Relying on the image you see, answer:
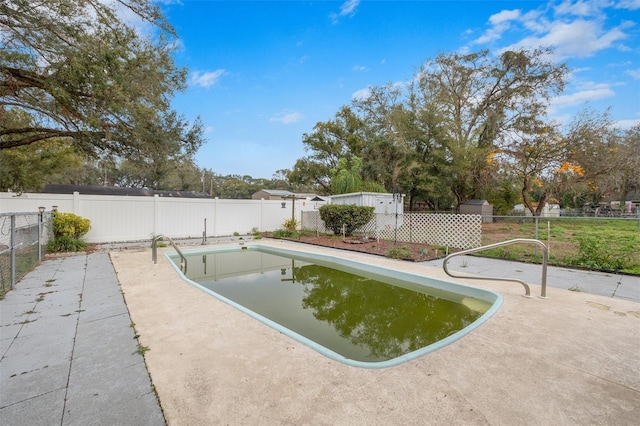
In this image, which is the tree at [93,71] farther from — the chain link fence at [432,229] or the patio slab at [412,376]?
the chain link fence at [432,229]

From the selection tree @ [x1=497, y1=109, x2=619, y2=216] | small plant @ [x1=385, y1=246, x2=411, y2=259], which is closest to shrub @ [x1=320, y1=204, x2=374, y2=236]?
small plant @ [x1=385, y1=246, x2=411, y2=259]

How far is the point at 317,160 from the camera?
24.7 metres

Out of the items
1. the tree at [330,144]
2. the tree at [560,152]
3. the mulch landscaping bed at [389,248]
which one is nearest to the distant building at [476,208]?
the tree at [560,152]

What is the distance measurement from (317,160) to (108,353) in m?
23.1

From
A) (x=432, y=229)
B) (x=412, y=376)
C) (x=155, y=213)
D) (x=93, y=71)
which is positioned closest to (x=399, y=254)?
(x=432, y=229)

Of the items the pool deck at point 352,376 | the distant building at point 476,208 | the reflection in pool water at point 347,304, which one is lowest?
the reflection in pool water at point 347,304

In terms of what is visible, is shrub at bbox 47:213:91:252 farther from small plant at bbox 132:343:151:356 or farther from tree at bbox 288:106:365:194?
tree at bbox 288:106:365:194

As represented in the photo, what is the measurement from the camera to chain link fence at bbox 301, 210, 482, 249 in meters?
7.96

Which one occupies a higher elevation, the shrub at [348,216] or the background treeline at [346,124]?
the background treeline at [346,124]

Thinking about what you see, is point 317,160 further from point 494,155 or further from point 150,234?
point 150,234

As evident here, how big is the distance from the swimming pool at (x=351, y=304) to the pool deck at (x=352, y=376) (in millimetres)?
252

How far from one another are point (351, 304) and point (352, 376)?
243 centimetres

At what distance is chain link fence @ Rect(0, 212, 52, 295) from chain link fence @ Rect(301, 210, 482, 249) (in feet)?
25.2

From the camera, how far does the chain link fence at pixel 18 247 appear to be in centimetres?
411
